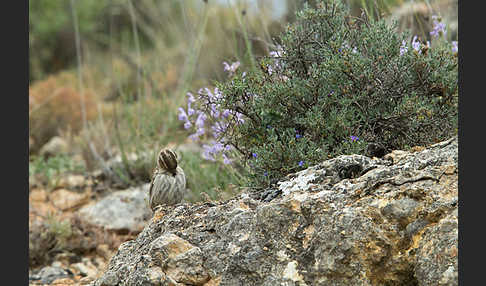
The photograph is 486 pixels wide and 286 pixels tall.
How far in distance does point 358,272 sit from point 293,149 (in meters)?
1.05

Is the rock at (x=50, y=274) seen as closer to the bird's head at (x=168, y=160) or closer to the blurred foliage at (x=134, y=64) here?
the blurred foliage at (x=134, y=64)

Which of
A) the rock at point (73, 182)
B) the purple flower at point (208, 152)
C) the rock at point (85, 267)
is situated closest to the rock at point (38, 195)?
A: the rock at point (73, 182)

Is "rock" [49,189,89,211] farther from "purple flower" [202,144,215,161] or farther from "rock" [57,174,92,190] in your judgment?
"purple flower" [202,144,215,161]

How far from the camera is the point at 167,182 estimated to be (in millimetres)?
3600

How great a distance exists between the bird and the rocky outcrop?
0.76 meters

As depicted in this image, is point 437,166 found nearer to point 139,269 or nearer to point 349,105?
point 349,105

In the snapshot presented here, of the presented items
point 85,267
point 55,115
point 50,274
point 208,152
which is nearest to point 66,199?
point 85,267

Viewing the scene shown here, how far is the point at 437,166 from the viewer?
2566mm

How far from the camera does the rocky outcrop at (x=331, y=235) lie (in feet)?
7.61

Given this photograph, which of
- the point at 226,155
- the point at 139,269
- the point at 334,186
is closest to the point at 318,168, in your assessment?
the point at 334,186

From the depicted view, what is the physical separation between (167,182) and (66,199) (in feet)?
11.8

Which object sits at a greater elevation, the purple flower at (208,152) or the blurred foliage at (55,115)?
the blurred foliage at (55,115)

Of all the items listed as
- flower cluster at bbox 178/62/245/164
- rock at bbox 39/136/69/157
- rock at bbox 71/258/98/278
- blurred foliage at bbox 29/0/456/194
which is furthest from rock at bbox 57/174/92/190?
flower cluster at bbox 178/62/245/164

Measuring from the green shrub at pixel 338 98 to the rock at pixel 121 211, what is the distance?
2.57m
